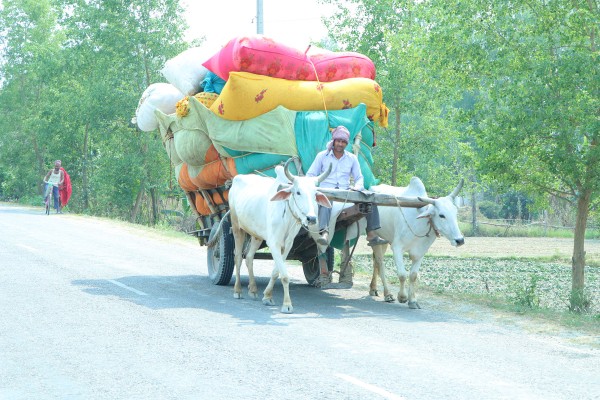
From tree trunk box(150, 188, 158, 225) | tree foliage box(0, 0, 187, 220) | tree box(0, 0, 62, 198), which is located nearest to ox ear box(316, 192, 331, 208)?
tree foliage box(0, 0, 187, 220)

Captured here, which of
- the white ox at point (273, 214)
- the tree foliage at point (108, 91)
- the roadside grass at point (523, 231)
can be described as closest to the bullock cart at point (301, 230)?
the white ox at point (273, 214)

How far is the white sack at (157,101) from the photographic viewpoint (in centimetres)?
1457

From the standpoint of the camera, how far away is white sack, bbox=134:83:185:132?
47.8 feet

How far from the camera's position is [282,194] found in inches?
422

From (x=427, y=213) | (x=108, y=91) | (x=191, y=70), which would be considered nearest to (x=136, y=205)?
(x=108, y=91)

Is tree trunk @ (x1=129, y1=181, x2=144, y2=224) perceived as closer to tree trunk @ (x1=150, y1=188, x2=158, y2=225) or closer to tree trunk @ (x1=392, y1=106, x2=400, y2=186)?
tree trunk @ (x1=150, y1=188, x2=158, y2=225)

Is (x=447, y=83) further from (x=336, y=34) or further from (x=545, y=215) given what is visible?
(x=545, y=215)

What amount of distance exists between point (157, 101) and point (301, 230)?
4.45 metres

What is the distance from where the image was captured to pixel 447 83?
1869 centimetres

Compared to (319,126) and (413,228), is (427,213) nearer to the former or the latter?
(413,228)

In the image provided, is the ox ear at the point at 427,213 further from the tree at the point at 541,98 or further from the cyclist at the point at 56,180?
the cyclist at the point at 56,180

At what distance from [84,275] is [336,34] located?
45.8 feet

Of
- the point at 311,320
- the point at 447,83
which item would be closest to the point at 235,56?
the point at 311,320

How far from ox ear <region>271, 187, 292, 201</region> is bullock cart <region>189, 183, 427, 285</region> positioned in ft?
1.41
